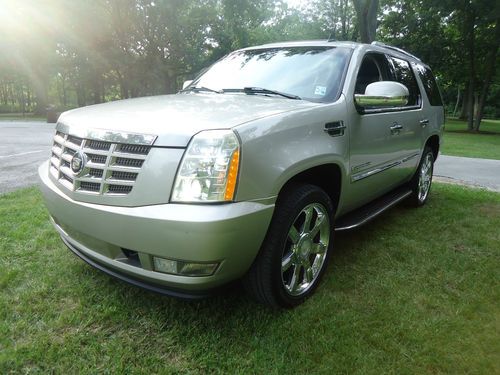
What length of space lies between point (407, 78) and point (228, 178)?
10.6 ft

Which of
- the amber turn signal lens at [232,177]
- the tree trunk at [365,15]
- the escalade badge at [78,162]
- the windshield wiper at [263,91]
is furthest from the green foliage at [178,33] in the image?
the escalade badge at [78,162]

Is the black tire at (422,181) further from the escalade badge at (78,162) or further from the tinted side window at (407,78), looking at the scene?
the escalade badge at (78,162)

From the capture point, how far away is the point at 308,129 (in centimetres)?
240

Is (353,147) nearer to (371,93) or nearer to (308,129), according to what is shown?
(371,93)

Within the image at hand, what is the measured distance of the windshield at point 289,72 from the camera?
9.68ft

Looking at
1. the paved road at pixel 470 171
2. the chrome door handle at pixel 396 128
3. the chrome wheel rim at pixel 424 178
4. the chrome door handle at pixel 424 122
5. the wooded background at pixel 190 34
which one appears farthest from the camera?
the wooded background at pixel 190 34

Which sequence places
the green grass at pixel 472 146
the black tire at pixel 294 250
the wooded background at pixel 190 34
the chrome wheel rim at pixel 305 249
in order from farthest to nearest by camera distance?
the wooded background at pixel 190 34 → the green grass at pixel 472 146 → the chrome wheel rim at pixel 305 249 → the black tire at pixel 294 250

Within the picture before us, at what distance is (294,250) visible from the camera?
2480 mm

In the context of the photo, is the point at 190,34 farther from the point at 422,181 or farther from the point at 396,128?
the point at 396,128

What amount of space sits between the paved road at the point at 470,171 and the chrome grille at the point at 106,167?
20.0 ft

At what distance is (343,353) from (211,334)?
2.45ft

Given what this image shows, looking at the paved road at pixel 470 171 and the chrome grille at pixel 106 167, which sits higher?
the chrome grille at pixel 106 167

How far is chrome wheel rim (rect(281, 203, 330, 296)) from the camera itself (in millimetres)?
2461

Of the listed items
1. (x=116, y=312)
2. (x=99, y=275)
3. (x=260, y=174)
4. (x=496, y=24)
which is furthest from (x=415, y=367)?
(x=496, y=24)
